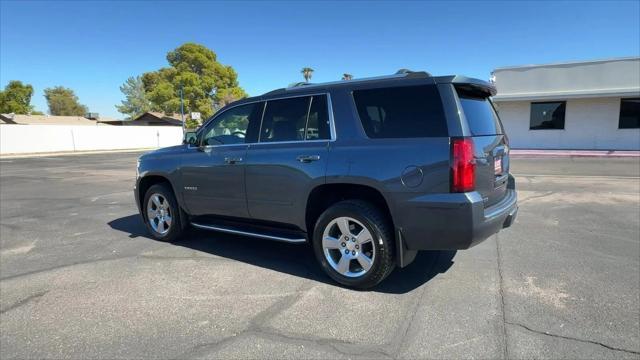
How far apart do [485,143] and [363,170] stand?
1128 mm

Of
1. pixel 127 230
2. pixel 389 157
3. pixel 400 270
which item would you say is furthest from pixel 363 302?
pixel 127 230

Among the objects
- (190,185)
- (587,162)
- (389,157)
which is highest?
(389,157)

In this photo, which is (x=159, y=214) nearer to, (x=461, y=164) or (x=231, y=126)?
(x=231, y=126)

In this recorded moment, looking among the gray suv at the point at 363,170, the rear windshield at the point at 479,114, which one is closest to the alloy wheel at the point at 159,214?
the gray suv at the point at 363,170

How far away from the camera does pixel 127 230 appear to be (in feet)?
21.8

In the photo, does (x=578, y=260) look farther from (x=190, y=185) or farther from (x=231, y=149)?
(x=190, y=185)

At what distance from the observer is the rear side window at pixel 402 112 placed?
3678mm

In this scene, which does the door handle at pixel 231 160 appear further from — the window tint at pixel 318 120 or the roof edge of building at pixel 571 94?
the roof edge of building at pixel 571 94

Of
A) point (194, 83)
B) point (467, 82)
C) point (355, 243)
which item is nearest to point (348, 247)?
point (355, 243)

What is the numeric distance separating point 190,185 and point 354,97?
8.12 feet

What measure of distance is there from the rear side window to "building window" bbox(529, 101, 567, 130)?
21.9 metres

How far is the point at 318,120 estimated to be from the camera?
14.3 feet

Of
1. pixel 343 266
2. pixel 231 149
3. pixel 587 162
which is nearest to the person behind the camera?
pixel 343 266

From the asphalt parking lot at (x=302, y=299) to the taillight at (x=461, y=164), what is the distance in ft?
3.45
